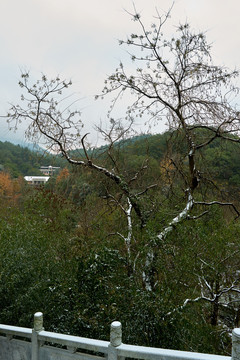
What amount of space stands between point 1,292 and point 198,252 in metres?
3.66

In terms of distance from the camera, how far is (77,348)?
312 cm

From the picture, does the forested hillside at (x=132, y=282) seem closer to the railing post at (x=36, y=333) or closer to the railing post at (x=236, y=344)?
the railing post at (x=36, y=333)

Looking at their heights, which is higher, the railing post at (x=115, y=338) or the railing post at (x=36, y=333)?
the railing post at (x=115, y=338)

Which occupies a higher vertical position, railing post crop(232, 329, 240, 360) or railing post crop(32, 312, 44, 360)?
railing post crop(232, 329, 240, 360)

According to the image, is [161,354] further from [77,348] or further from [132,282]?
[132,282]

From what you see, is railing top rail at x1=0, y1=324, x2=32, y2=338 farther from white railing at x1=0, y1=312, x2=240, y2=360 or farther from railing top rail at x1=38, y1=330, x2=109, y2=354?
railing top rail at x1=38, y1=330, x2=109, y2=354

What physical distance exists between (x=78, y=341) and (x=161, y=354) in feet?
3.26

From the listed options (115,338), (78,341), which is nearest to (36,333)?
(78,341)

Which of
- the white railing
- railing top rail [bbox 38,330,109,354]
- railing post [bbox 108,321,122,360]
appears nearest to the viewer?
the white railing

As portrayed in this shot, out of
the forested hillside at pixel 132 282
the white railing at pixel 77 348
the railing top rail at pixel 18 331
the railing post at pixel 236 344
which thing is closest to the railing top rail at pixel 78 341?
the white railing at pixel 77 348

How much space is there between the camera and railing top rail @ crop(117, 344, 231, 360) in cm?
192

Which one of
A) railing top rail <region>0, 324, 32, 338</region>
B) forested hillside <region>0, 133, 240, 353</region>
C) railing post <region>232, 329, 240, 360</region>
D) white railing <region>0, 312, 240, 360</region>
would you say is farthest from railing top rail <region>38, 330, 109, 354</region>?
railing post <region>232, 329, 240, 360</region>

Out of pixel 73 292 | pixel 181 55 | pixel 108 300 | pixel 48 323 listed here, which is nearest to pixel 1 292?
pixel 48 323

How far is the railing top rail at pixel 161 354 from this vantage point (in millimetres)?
1921
